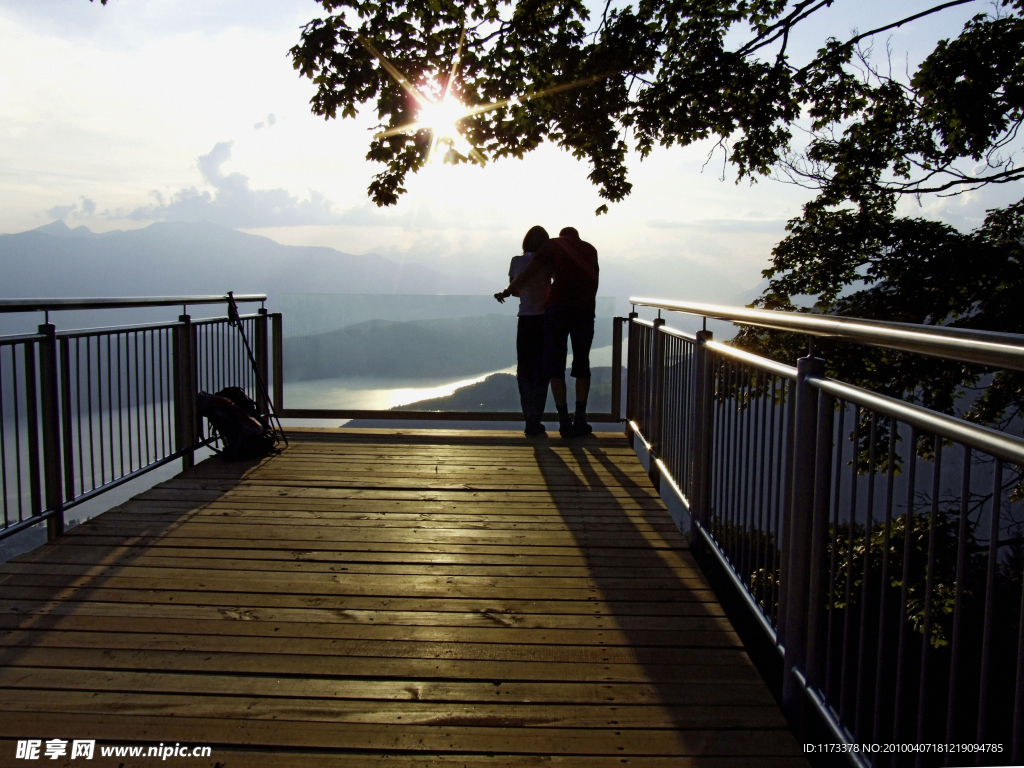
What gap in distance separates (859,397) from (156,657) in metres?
2.31

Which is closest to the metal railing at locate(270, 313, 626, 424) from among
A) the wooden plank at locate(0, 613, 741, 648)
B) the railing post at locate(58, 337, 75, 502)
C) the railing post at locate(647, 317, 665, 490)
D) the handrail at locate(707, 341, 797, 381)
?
the railing post at locate(647, 317, 665, 490)

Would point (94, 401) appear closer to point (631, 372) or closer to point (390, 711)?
point (390, 711)

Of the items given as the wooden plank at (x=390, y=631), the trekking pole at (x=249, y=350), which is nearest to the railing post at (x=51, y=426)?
the wooden plank at (x=390, y=631)

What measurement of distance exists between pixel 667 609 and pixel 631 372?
3.40 m

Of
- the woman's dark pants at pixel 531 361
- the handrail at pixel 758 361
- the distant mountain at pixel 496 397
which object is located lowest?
the distant mountain at pixel 496 397

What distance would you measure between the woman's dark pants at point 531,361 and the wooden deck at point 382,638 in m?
2.15

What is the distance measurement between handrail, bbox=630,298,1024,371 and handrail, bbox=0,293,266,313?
298cm

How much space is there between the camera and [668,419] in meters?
4.56

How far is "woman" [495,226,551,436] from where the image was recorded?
6441 mm

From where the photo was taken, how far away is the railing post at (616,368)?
279 inches

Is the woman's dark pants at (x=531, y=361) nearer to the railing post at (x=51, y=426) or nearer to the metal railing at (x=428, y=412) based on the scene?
the metal railing at (x=428, y=412)

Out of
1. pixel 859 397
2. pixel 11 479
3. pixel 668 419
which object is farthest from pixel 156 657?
pixel 668 419

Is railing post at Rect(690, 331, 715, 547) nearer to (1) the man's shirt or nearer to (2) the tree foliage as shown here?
(1) the man's shirt

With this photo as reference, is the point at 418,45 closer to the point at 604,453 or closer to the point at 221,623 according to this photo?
the point at 604,453
